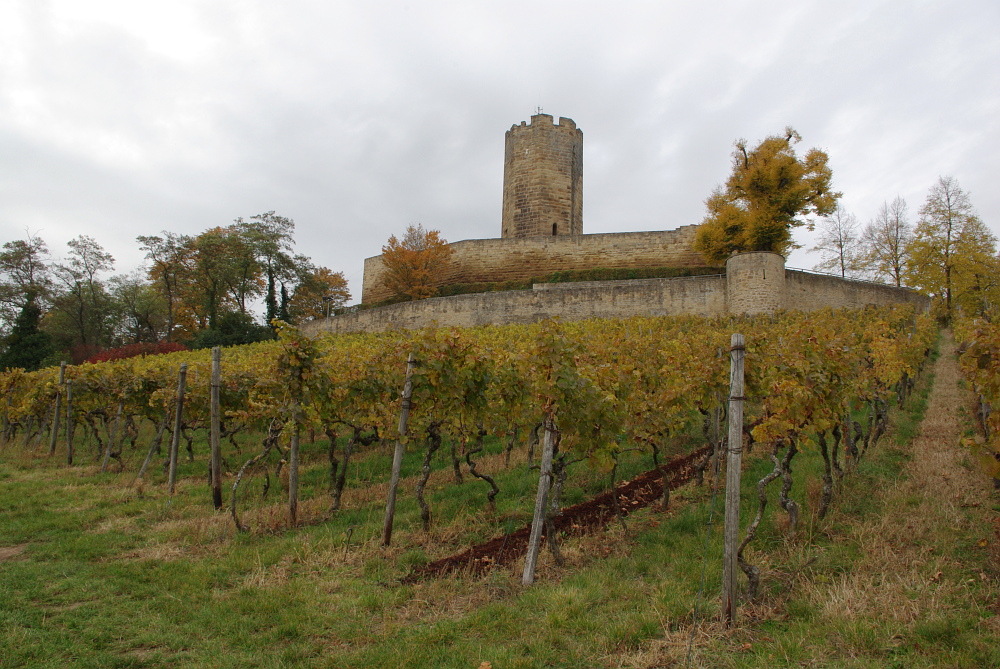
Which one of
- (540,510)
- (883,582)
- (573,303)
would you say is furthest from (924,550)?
(573,303)

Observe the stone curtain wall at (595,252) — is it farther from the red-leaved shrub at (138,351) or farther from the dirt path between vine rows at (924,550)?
the dirt path between vine rows at (924,550)

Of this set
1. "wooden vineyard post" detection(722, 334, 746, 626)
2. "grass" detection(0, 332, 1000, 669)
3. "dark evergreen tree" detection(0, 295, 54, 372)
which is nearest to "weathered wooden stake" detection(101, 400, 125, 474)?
"grass" detection(0, 332, 1000, 669)

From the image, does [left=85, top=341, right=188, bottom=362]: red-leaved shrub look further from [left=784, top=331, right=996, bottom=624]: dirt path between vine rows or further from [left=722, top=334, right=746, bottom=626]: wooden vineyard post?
[left=784, top=331, right=996, bottom=624]: dirt path between vine rows

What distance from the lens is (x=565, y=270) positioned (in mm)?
28625

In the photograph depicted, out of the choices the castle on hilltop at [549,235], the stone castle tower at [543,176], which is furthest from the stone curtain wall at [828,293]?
the stone castle tower at [543,176]

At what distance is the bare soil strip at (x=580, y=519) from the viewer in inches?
179

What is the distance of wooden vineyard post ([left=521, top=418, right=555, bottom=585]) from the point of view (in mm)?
4215

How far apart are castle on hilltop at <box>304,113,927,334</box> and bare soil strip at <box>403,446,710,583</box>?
49.6 feet

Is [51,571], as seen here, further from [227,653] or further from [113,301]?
[113,301]

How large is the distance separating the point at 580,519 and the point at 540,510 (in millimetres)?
1302

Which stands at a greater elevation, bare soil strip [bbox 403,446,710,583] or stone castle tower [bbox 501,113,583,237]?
stone castle tower [bbox 501,113,583,237]

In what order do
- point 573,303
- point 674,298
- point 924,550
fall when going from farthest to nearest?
point 573,303, point 674,298, point 924,550

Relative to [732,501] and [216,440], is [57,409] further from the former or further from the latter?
[732,501]

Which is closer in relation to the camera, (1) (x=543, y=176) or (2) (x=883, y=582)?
(2) (x=883, y=582)
